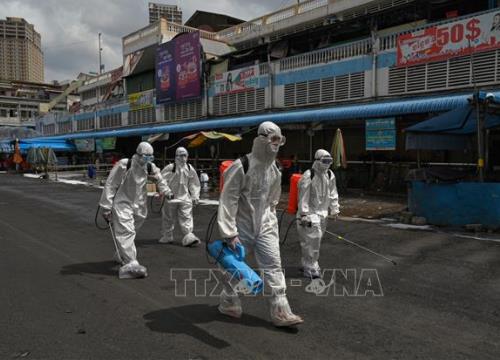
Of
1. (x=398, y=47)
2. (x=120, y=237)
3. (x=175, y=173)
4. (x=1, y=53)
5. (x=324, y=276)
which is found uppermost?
(x=1, y=53)

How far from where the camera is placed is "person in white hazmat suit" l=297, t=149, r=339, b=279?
634cm

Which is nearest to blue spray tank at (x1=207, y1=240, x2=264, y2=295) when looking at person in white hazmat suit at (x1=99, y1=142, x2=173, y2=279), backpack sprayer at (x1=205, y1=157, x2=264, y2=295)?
backpack sprayer at (x1=205, y1=157, x2=264, y2=295)

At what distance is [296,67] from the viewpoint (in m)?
22.0

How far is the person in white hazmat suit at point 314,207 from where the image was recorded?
634 centimetres

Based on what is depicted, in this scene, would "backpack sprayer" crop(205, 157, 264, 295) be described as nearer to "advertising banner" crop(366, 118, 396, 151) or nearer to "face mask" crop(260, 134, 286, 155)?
"face mask" crop(260, 134, 286, 155)

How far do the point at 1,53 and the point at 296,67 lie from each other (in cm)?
12373

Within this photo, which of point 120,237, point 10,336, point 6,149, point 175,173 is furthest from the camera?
point 6,149

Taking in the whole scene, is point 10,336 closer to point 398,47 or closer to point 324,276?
point 324,276

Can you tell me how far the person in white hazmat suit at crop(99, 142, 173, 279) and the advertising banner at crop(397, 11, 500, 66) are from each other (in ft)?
37.3

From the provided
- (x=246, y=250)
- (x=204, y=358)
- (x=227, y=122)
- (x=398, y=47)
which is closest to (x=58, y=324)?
(x=204, y=358)

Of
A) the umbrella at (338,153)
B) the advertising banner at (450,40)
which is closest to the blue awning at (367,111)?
the umbrella at (338,153)

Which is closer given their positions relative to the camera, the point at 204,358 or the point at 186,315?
the point at 204,358

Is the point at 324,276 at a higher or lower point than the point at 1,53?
lower

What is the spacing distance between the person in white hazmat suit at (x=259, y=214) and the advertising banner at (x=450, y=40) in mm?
11902
